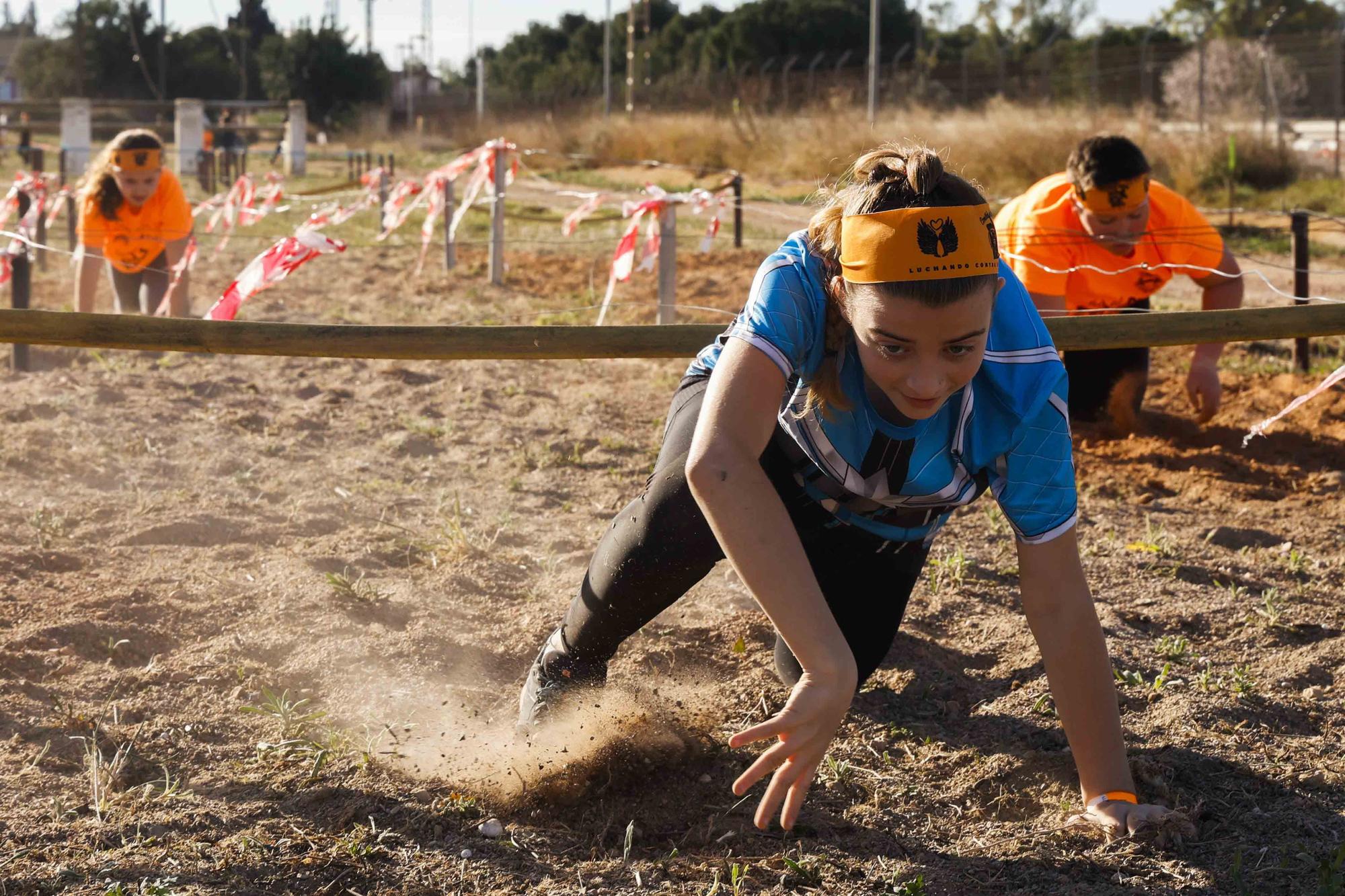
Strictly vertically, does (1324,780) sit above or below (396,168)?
below

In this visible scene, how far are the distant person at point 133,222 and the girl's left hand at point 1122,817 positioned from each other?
19.4 ft

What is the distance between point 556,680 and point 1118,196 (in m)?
3.30

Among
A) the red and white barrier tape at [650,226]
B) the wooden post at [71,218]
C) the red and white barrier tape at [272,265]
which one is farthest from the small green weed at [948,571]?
the wooden post at [71,218]

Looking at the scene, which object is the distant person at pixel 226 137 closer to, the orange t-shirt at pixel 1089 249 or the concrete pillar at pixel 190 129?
the concrete pillar at pixel 190 129

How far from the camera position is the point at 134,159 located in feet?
23.1

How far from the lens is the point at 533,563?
415cm

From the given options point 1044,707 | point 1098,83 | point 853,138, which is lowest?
point 1044,707

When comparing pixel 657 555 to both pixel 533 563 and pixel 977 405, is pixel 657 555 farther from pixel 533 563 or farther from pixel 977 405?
pixel 533 563

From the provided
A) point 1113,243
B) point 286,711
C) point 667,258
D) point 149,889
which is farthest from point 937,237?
point 667,258

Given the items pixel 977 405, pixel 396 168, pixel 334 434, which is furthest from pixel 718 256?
pixel 396 168

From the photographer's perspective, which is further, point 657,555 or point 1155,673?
point 1155,673

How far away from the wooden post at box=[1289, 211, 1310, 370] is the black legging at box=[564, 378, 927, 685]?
5016 mm

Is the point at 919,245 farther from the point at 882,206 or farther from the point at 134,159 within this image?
the point at 134,159

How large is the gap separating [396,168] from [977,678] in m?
27.6
